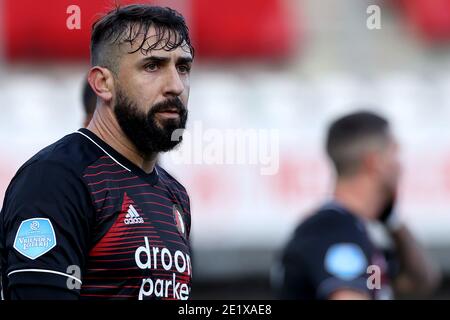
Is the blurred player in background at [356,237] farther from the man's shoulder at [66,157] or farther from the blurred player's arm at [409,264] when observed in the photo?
the man's shoulder at [66,157]

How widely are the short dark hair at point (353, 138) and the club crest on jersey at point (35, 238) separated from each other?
2363 mm

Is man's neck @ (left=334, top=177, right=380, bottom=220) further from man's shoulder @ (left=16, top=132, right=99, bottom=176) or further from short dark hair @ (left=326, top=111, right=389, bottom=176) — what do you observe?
man's shoulder @ (left=16, top=132, right=99, bottom=176)

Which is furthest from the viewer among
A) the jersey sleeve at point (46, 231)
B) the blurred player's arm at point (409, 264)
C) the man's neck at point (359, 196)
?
the blurred player's arm at point (409, 264)

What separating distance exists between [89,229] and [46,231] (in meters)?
0.14

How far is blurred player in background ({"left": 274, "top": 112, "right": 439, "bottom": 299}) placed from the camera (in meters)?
4.68

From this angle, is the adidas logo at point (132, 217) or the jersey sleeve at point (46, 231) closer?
the jersey sleeve at point (46, 231)

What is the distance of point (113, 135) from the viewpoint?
11.6 feet

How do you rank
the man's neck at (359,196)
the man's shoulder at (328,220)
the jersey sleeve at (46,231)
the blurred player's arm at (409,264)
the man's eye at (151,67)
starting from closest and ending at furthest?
1. the jersey sleeve at (46,231)
2. the man's eye at (151,67)
3. the man's shoulder at (328,220)
4. the man's neck at (359,196)
5. the blurred player's arm at (409,264)

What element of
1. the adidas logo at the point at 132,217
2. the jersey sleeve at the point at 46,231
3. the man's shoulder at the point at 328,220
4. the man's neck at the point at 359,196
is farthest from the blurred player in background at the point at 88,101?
the jersey sleeve at the point at 46,231

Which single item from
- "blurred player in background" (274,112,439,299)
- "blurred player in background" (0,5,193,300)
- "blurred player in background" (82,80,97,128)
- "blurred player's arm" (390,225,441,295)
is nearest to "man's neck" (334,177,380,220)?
"blurred player in background" (274,112,439,299)

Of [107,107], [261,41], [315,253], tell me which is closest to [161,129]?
[107,107]

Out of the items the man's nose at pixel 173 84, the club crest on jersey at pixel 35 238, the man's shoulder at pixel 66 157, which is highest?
the man's nose at pixel 173 84

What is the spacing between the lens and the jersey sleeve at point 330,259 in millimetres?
4645

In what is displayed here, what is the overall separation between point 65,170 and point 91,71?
Answer: 0.41 meters
